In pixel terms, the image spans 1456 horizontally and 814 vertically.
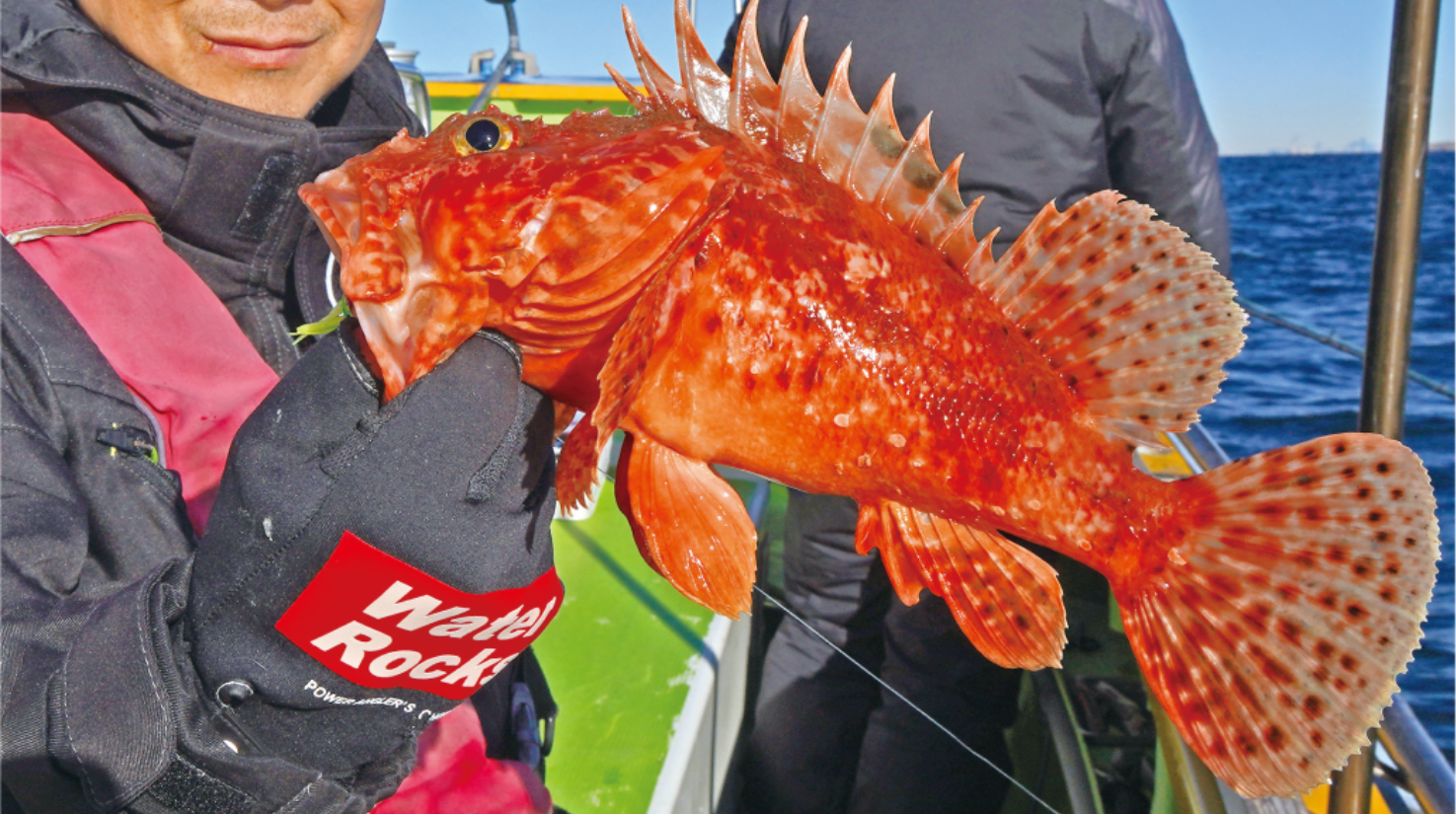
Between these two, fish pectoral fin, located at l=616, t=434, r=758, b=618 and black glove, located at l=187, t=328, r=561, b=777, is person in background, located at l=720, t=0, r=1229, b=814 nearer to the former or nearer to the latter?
fish pectoral fin, located at l=616, t=434, r=758, b=618

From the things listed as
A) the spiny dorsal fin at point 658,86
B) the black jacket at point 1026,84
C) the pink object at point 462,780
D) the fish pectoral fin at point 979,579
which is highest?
the black jacket at point 1026,84

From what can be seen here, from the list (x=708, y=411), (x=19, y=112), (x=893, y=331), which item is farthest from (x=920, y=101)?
(x=19, y=112)

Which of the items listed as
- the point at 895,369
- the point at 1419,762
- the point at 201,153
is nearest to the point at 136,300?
the point at 201,153

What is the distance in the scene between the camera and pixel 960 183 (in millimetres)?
3018

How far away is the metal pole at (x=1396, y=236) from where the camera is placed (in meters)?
1.79

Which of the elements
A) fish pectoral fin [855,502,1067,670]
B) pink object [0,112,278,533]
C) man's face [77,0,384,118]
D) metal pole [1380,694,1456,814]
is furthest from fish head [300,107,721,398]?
metal pole [1380,694,1456,814]

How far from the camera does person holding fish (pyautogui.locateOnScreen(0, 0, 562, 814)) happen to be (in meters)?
1.33

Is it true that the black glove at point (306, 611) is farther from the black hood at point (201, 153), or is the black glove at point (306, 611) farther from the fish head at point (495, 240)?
the black hood at point (201, 153)

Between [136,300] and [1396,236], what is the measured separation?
7.87 ft

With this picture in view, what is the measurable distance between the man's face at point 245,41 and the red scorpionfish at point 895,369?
514 millimetres

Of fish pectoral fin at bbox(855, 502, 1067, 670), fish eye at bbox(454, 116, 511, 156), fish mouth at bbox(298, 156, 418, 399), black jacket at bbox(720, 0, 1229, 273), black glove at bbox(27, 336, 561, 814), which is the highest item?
black jacket at bbox(720, 0, 1229, 273)

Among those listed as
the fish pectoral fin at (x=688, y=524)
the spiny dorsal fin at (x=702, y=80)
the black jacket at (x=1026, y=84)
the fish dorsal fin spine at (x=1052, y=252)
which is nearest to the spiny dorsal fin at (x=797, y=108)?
the fish dorsal fin spine at (x=1052, y=252)

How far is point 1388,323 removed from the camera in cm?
190

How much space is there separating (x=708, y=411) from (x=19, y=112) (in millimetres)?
1436
